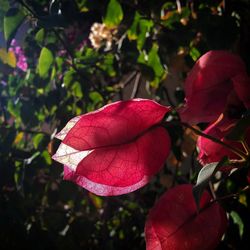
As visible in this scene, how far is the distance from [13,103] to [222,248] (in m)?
0.77

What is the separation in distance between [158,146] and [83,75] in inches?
22.6

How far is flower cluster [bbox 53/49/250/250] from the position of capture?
343 mm

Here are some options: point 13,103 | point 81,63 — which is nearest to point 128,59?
point 81,63

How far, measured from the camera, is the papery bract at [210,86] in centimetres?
41

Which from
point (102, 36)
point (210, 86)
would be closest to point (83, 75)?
point (102, 36)

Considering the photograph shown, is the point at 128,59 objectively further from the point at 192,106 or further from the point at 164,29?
the point at 192,106

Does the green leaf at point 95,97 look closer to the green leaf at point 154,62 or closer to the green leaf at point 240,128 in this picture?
the green leaf at point 154,62

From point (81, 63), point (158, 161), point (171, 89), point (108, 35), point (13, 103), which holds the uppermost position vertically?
point (158, 161)

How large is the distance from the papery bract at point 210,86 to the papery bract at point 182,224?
3.4 inches

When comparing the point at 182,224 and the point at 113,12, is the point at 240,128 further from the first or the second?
the point at 113,12

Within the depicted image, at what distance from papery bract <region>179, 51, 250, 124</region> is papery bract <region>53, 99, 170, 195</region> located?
0.06 metres

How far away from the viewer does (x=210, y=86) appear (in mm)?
418

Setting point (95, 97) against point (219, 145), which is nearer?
point (219, 145)

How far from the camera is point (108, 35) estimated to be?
1289 mm
